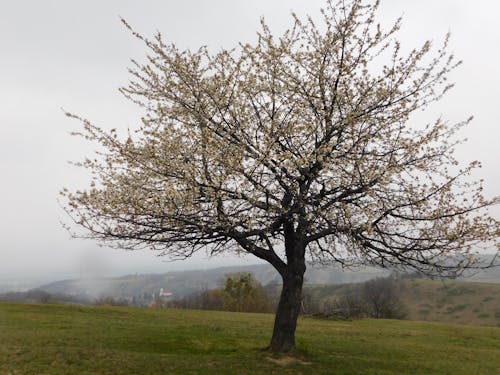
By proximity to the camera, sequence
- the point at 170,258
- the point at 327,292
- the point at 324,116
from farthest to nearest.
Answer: the point at 327,292
the point at 170,258
the point at 324,116

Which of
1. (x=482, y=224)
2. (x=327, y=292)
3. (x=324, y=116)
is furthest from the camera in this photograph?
(x=327, y=292)

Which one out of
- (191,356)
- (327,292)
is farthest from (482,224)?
(327,292)

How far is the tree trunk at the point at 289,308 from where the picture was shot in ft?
55.3

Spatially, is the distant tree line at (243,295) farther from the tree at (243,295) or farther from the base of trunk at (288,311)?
the base of trunk at (288,311)

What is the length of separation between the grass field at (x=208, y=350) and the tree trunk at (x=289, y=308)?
74cm

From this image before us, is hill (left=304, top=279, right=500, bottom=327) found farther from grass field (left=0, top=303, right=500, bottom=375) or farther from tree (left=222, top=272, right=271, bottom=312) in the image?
grass field (left=0, top=303, right=500, bottom=375)

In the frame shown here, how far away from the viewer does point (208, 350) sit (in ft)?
64.8

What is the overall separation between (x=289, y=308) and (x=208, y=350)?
18.2 feet

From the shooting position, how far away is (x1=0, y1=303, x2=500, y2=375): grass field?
588 inches

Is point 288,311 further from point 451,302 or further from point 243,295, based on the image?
point 451,302

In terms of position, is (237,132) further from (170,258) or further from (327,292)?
(327,292)

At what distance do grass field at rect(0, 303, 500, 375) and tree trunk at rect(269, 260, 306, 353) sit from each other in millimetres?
741

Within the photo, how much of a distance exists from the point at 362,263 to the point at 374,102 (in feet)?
21.9

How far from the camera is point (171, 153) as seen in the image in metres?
14.8
